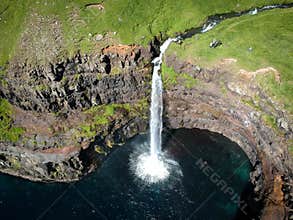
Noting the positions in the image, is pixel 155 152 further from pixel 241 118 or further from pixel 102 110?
pixel 241 118

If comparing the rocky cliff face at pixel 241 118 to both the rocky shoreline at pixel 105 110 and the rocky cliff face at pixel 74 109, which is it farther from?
the rocky cliff face at pixel 74 109

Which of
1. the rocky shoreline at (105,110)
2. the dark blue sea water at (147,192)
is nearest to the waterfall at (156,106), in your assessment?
the rocky shoreline at (105,110)

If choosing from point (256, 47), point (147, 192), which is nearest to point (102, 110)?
point (147, 192)

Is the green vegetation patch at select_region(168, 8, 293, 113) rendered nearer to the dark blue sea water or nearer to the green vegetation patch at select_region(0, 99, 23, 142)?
the dark blue sea water

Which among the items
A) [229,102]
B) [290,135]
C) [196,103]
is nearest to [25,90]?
[196,103]

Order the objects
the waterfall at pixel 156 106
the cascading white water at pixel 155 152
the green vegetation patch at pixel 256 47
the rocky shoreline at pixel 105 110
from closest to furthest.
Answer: the green vegetation patch at pixel 256 47 < the cascading white water at pixel 155 152 < the rocky shoreline at pixel 105 110 < the waterfall at pixel 156 106

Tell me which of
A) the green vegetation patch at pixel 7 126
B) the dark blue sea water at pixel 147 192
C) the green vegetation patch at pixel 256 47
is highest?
the green vegetation patch at pixel 256 47

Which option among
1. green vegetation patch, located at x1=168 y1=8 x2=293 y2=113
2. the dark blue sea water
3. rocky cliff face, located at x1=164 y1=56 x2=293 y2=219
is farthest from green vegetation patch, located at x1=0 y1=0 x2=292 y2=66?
the dark blue sea water
